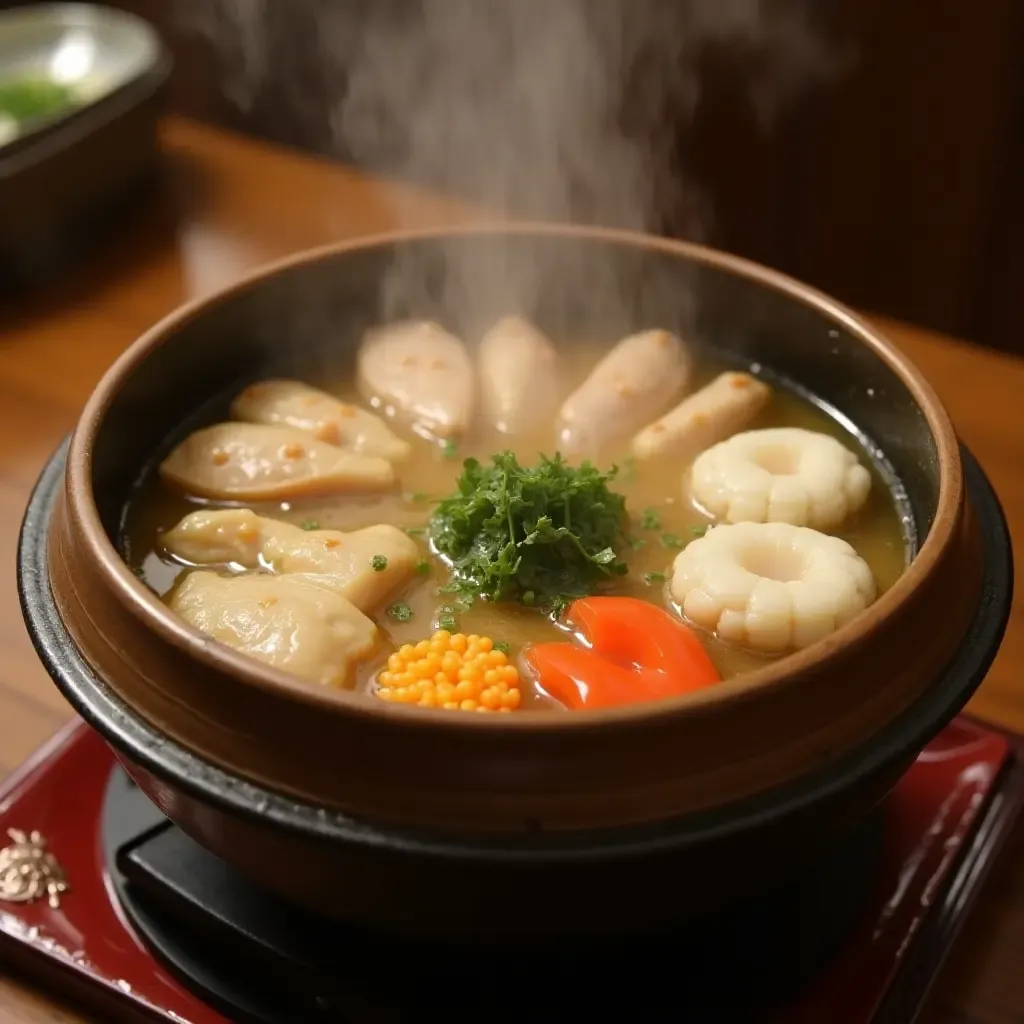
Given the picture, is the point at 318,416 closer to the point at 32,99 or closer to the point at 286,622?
the point at 286,622

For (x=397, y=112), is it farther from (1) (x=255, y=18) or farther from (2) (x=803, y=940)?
(2) (x=803, y=940)

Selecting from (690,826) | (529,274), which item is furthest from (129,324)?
(690,826)

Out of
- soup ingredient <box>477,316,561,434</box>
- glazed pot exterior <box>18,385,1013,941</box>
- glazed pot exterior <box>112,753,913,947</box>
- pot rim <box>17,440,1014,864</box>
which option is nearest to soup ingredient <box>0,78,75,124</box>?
soup ingredient <box>477,316,561,434</box>

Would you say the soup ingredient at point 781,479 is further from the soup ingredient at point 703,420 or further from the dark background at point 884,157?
the dark background at point 884,157

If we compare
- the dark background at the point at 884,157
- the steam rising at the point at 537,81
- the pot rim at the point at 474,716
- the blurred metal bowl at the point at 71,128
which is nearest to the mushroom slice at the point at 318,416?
the pot rim at the point at 474,716

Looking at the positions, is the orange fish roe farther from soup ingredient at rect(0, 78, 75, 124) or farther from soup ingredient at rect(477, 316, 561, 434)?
soup ingredient at rect(0, 78, 75, 124)
